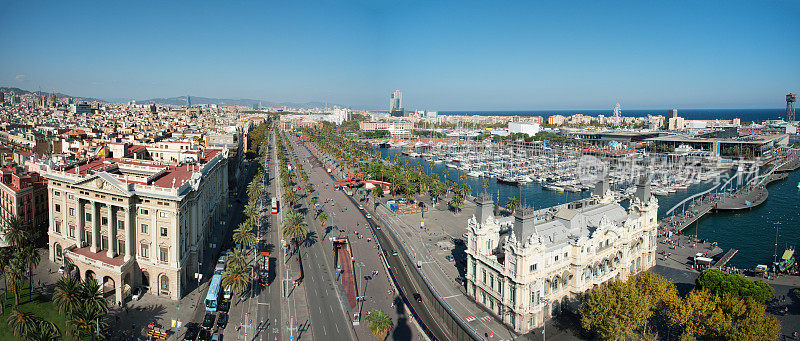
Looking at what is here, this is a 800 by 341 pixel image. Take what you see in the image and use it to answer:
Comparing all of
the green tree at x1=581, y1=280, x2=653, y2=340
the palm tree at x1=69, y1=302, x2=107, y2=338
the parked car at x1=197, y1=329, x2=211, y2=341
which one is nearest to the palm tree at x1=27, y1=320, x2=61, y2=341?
the palm tree at x1=69, y1=302, x2=107, y2=338

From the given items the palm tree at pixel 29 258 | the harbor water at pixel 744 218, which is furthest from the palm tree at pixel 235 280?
the harbor water at pixel 744 218

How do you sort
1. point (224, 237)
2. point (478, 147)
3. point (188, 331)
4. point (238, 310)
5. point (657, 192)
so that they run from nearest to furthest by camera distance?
point (188, 331) < point (238, 310) < point (224, 237) < point (657, 192) < point (478, 147)

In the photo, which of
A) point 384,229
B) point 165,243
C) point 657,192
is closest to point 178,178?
point 165,243

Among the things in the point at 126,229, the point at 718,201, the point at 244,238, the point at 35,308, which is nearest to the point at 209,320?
the point at 126,229

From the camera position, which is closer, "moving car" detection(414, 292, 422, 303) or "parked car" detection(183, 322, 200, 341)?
"parked car" detection(183, 322, 200, 341)

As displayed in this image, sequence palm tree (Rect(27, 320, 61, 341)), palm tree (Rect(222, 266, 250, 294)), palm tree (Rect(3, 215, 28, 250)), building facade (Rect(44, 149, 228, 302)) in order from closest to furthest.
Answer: palm tree (Rect(27, 320, 61, 341))
palm tree (Rect(222, 266, 250, 294))
building facade (Rect(44, 149, 228, 302))
palm tree (Rect(3, 215, 28, 250))

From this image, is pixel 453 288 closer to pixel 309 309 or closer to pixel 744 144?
pixel 309 309

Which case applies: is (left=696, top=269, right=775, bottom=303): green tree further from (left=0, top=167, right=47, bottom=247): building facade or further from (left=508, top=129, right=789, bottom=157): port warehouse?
(left=508, top=129, right=789, bottom=157): port warehouse

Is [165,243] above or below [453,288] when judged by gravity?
above
